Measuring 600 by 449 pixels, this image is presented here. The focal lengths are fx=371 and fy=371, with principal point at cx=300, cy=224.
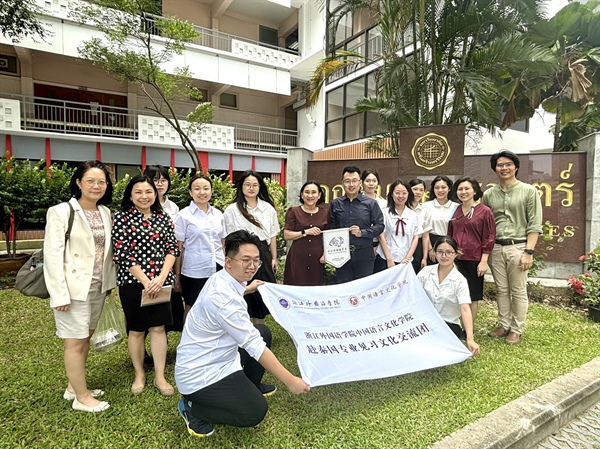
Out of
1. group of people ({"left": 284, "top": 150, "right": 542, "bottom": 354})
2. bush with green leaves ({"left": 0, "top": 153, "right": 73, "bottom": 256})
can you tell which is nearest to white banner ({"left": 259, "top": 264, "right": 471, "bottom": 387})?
group of people ({"left": 284, "top": 150, "right": 542, "bottom": 354})

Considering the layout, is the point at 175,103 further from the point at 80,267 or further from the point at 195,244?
the point at 80,267

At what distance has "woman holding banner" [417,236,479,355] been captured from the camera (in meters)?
2.99

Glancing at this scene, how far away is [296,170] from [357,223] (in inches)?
120

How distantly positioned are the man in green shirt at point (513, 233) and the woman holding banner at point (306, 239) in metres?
1.65

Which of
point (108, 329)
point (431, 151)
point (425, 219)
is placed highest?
point (431, 151)

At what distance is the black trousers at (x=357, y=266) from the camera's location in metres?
3.53

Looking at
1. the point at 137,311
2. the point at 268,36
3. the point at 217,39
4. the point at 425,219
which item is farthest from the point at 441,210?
the point at 268,36

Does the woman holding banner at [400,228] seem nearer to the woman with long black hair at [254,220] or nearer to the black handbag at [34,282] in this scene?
the woman with long black hair at [254,220]

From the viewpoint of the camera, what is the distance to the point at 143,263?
2473 mm

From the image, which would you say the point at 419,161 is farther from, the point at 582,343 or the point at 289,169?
the point at 582,343

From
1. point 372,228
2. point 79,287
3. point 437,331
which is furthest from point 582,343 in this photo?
point 79,287

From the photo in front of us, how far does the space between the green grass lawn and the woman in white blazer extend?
0.22m

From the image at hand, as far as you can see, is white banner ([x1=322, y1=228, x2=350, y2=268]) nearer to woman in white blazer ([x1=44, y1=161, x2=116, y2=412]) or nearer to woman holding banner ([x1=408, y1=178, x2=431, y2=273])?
woman holding banner ([x1=408, y1=178, x2=431, y2=273])

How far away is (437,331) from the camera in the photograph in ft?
9.50
